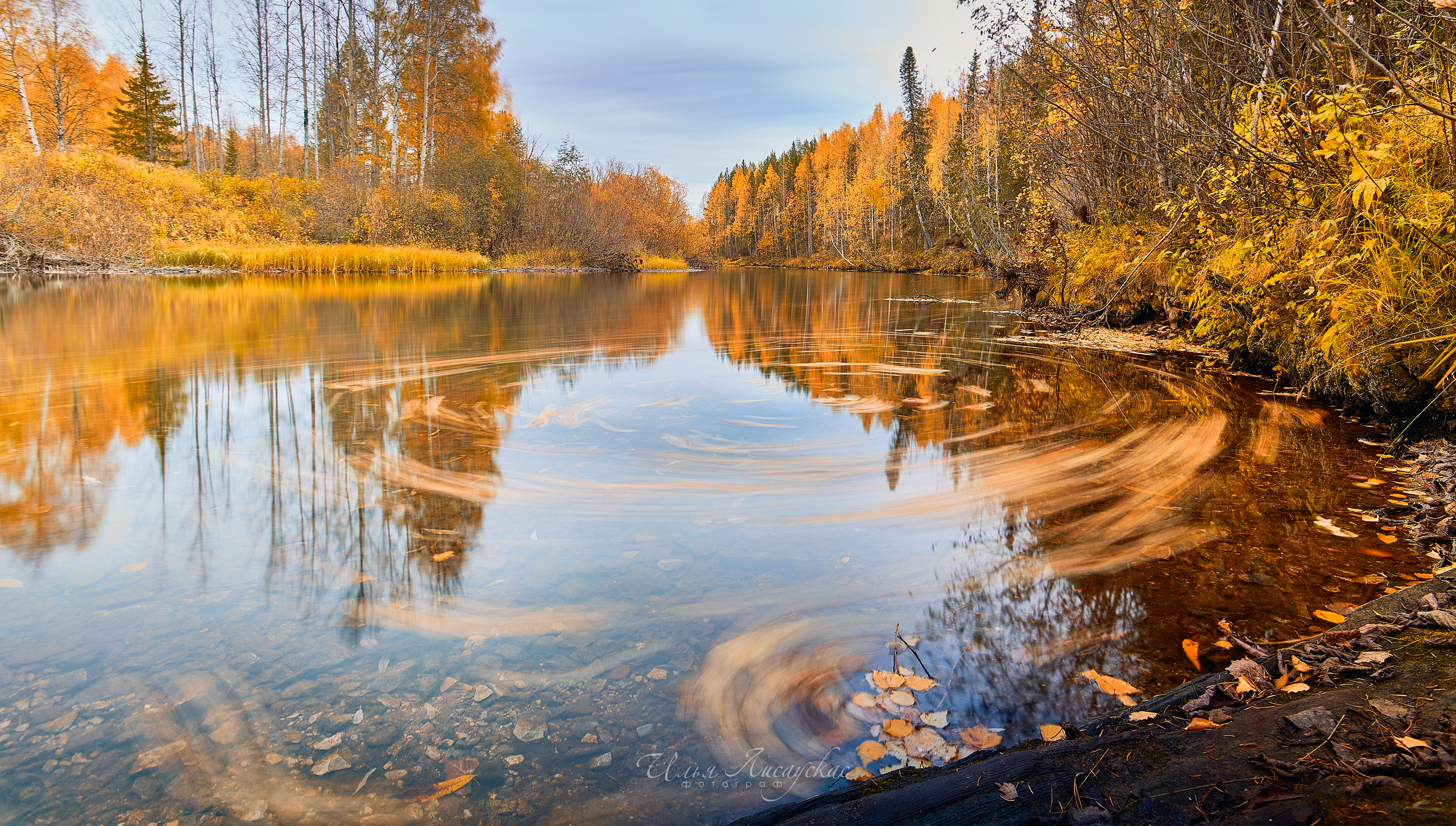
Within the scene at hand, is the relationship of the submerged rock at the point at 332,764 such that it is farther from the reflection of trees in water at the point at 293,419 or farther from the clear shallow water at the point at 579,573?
the reflection of trees in water at the point at 293,419

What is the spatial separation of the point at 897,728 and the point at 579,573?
1270 millimetres

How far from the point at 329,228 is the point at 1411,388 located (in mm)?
26177

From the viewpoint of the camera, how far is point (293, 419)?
174 inches

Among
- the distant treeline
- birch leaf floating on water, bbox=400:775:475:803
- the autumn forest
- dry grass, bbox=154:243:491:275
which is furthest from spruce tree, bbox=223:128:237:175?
birch leaf floating on water, bbox=400:775:475:803

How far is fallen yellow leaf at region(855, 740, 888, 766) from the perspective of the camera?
64.1 inches

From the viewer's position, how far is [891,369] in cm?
705

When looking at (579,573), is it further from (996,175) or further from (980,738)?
(996,175)

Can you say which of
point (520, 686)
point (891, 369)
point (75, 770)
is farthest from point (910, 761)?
point (891, 369)

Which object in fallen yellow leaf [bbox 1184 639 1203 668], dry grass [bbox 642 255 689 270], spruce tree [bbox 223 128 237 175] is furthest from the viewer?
spruce tree [bbox 223 128 237 175]

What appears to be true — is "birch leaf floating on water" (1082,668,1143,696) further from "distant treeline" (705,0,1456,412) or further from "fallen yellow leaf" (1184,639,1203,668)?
"distant treeline" (705,0,1456,412)

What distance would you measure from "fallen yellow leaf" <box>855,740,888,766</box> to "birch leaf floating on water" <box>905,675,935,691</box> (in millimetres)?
257

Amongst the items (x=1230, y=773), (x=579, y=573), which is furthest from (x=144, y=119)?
(x=1230, y=773)

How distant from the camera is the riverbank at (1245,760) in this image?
123cm

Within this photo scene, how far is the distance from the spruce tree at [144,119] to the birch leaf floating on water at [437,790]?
39821 millimetres
